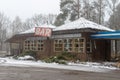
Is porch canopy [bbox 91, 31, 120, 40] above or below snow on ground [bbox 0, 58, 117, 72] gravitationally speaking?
above

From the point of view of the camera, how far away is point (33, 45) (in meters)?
40.7

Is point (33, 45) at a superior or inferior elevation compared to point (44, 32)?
inferior

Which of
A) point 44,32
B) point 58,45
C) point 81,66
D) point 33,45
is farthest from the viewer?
point 33,45

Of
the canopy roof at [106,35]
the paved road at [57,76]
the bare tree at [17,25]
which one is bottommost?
the paved road at [57,76]

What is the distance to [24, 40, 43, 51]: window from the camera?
39.3 meters

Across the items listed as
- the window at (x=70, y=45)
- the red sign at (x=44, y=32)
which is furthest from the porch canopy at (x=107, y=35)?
the red sign at (x=44, y=32)

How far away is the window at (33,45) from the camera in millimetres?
39344

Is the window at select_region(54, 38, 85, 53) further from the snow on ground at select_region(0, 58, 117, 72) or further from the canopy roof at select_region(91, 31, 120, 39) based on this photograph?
the snow on ground at select_region(0, 58, 117, 72)

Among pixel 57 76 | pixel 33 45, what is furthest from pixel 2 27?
pixel 57 76

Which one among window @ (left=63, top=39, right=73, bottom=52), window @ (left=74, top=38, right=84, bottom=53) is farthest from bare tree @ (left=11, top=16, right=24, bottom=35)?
window @ (left=74, top=38, right=84, bottom=53)

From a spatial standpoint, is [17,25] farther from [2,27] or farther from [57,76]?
[57,76]

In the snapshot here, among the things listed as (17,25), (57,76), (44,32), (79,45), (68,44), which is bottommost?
(57,76)

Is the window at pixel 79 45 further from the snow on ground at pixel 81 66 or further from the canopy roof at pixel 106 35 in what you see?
the snow on ground at pixel 81 66

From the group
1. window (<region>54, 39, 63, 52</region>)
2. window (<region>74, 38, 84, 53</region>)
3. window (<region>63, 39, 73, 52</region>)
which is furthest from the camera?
window (<region>54, 39, 63, 52</region>)
